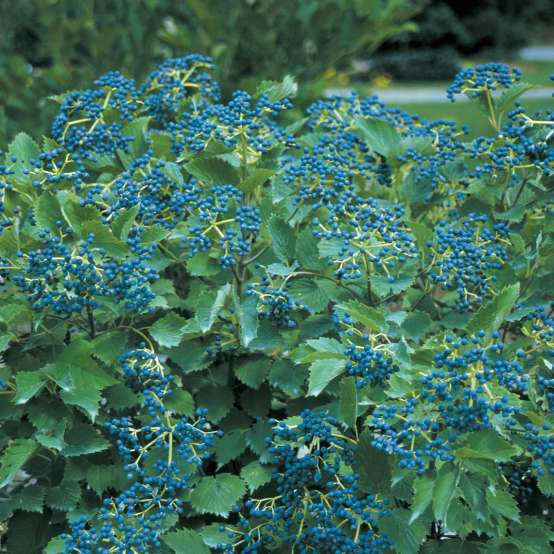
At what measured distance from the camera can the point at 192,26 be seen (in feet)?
23.7

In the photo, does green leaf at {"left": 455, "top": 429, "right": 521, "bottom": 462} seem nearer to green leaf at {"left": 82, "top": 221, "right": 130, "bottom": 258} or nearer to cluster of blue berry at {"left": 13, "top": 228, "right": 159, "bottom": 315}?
cluster of blue berry at {"left": 13, "top": 228, "right": 159, "bottom": 315}

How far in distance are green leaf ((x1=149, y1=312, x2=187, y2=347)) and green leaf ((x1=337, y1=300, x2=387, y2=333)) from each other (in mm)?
533

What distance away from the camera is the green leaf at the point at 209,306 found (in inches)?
108

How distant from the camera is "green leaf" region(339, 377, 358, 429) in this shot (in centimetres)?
253

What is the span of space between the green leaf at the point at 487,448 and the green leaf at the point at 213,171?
47.8 inches

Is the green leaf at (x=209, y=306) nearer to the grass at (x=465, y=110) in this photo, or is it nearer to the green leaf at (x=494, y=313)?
the green leaf at (x=494, y=313)

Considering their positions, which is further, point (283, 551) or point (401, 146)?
point (401, 146)

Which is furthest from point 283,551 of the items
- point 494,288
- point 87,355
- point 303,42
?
point 303,42

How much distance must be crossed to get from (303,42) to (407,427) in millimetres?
4969

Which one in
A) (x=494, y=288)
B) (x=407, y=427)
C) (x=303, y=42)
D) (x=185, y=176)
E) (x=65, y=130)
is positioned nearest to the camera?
(x=407, y=427)

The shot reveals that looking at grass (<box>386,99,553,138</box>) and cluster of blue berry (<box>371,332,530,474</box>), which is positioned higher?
cluster of blue berry (<box>371,332,530,474</box>)

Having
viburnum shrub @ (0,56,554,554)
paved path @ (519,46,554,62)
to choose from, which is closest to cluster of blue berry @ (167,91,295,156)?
viburnum shrub @ (0,56,554,554)

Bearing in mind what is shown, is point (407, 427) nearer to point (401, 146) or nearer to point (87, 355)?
point (87, 355)

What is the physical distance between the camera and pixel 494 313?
2570mm
